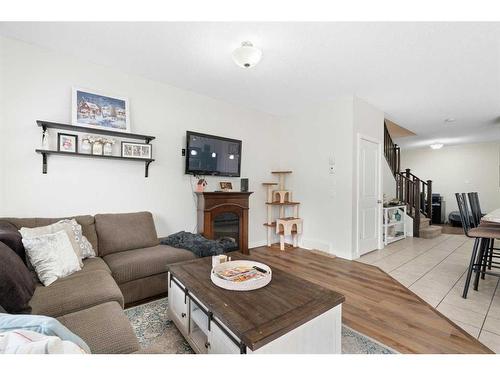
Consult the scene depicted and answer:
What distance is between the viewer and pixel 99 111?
2.62 m

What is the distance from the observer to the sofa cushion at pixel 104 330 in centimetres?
102

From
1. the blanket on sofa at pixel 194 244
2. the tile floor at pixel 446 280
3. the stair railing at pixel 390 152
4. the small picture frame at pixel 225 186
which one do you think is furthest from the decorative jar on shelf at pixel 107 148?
the stair railing at pixel 390 152

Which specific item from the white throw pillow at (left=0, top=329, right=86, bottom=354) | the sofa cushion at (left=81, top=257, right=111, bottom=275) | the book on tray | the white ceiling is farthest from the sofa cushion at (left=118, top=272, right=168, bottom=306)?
the white ceiling

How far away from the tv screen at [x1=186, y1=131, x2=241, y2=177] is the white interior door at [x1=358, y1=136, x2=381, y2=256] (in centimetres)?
199

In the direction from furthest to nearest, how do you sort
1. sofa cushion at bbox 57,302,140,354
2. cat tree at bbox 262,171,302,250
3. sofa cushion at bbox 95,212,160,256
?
cat tree at bbox 262,171,302,250 → sofa cushion at bbox 95,212,160,256 → sofa cushion at bbox 57,302,140,354

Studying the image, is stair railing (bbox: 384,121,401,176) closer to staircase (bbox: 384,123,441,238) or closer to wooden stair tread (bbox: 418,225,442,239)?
staircase (bbox: 384,123,441,238)

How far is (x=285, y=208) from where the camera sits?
15.0 feet

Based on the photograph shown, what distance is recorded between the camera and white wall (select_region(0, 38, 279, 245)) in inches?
87.1

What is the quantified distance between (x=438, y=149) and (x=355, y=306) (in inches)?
313

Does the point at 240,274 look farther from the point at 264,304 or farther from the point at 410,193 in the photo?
the point at 410,193

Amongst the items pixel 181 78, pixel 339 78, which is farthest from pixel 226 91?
pixel 339 78

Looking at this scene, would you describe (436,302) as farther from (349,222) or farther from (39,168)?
(39,168)

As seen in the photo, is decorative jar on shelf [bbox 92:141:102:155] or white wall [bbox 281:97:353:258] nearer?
decorative jar on shelf [bbox 92:141:102:155]

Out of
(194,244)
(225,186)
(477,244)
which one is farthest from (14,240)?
(477,244)
